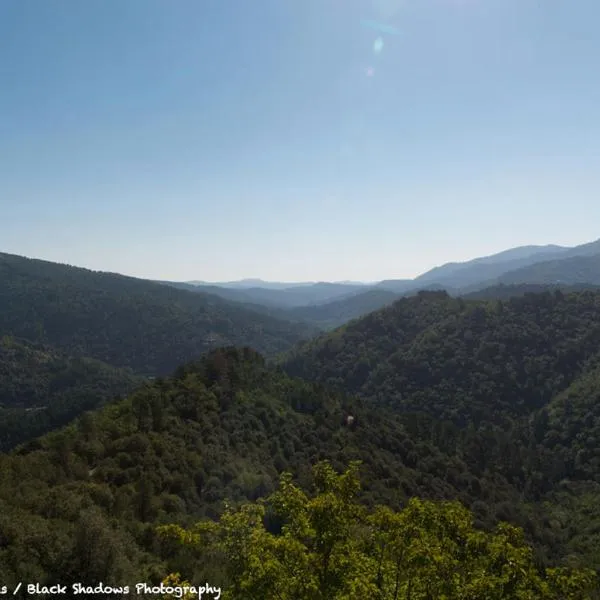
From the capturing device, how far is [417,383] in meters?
167

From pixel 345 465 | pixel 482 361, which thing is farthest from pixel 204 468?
pixel 482 361

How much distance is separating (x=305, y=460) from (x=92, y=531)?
4523cm

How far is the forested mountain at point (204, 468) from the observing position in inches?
841

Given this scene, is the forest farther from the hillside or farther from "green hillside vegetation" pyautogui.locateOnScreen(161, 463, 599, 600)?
the hillside

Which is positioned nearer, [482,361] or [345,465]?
[345,465]

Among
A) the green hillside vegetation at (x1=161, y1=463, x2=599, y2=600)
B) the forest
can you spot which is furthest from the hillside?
the green hillside vegetation at (x1=161, y1=463, x2=599, y2=600)

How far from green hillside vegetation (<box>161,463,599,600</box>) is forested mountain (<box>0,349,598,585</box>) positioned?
35.2 feet

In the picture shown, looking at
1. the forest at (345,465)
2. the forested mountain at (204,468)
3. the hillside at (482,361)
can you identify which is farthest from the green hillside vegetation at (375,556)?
the hillside at (482,361)

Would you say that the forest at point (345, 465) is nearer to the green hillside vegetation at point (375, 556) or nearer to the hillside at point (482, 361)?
the green hillside vegetation at point (375, 556)

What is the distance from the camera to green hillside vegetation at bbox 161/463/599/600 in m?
10.9

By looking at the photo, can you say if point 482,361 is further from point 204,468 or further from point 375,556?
point 375,556

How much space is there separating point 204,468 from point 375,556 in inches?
1388

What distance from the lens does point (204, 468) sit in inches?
1832

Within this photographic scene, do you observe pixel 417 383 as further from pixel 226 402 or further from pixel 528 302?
pixel 226 402
